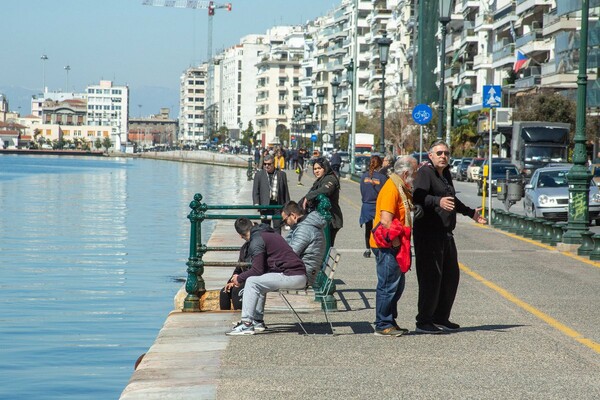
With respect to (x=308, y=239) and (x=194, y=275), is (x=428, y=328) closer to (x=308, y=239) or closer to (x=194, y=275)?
(x=308, y=239)

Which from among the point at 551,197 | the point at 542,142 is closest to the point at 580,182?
the point at 551,197

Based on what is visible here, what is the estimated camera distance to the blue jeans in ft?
36.6

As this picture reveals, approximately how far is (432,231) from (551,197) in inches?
833

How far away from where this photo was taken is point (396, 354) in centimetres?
1029

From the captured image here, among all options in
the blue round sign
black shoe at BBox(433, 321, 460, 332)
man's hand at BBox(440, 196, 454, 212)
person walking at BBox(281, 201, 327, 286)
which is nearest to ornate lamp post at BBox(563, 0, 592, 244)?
black shoe at BBox(433, 321, 460, 332)

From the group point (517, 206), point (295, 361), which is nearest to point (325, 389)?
point (295, 361)

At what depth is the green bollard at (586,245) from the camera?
68.0 ft

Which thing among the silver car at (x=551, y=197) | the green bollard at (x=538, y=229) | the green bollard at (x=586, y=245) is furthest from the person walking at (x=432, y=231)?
the silver car at (x=551, y=197)

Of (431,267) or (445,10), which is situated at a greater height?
(445,10)


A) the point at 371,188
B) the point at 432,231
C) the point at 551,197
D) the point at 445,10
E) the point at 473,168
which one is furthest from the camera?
the point at 473,168

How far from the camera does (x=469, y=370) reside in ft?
31.1

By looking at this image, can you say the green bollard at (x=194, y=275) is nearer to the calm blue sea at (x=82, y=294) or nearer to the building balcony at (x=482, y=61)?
the calm blue sea at (x=82, y=294)

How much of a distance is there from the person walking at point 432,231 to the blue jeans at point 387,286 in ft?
1.36

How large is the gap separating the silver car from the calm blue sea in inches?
367
